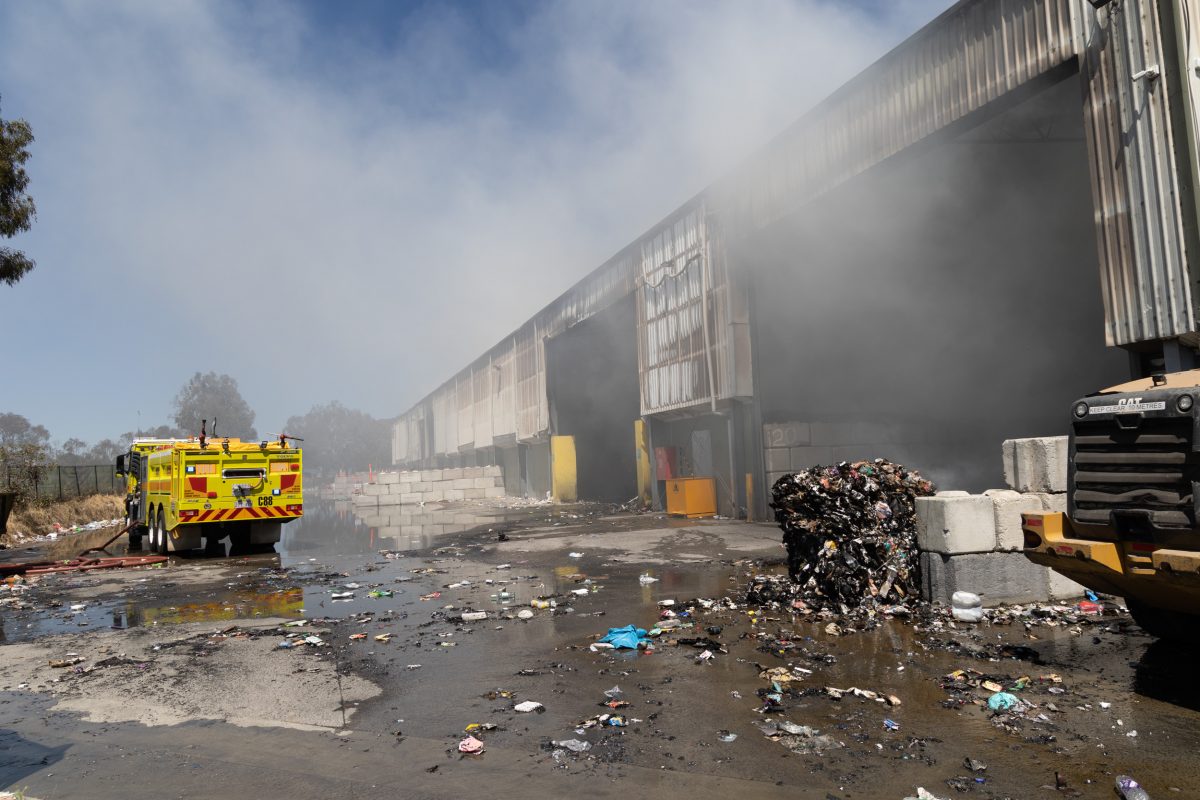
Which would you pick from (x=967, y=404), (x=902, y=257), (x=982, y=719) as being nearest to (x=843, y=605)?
(x=982, y=719)

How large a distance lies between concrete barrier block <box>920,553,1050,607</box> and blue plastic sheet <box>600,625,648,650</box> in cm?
278

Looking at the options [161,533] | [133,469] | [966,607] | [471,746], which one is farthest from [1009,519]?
[133,469]

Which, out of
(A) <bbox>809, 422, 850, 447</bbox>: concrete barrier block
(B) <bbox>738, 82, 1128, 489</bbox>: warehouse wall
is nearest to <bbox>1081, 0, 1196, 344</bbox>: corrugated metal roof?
(B) <bbox>738, 82, 1128, 489</bbox>: warehouse wall

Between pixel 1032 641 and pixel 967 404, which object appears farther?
pixel 967 404

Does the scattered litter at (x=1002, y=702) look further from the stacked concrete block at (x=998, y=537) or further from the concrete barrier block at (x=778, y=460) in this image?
the concrete barrier block at (x=778, y=460)

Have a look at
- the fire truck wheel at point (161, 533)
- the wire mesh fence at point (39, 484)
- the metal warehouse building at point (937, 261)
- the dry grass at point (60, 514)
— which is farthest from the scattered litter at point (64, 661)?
the dry grass at point (60, 514)

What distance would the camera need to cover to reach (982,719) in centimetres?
405

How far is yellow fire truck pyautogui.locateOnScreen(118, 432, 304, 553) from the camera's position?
1362 cm

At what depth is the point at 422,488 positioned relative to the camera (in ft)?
107

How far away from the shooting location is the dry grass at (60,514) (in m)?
21.6

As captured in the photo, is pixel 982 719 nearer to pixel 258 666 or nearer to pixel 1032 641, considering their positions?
pixel 1032 641

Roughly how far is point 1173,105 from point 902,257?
9.20 meters

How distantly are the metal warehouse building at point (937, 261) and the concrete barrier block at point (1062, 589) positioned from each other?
2788 millimetres

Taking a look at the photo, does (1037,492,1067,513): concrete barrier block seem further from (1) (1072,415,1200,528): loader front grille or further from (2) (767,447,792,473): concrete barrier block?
(2) (767,447,792,473): concrete barrier block
